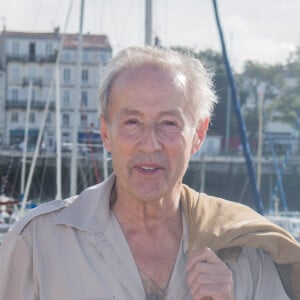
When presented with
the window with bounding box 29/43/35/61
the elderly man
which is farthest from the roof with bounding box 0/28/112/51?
the elderly man

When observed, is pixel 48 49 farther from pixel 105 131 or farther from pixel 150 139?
pixel 150 139

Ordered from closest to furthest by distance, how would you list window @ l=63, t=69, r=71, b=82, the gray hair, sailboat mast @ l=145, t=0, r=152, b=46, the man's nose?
the man's nose
the gray hair
sailboat mast @ l=145, t=0, r=152, b=46
window @ l=63, t=69, r=71, b=82

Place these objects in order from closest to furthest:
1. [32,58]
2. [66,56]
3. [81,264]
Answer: [81,264] < [66,56] < [32,58]

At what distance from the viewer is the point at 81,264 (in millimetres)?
2750

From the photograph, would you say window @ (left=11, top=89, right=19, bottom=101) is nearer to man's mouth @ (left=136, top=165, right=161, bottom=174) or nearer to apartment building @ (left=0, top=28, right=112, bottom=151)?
apartment building @ (left=0, top=28, right=112, bottom=151)

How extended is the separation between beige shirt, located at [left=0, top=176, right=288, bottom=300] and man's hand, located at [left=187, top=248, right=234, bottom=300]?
13 centimetres

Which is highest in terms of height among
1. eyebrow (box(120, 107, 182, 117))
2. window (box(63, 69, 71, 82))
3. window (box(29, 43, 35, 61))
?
window (box(29, 43, 35, 61))

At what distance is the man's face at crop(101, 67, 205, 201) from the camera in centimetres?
282

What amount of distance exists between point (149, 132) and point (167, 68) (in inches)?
9.0

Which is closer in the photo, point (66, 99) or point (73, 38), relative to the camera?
point (73, 38)

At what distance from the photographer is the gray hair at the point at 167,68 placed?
2910mm

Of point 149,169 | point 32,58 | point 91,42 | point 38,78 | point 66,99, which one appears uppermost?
point 91,42

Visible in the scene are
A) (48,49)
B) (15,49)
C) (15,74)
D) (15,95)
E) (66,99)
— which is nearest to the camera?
(66,99)

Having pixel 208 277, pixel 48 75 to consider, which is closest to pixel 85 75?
pixel 48 75
